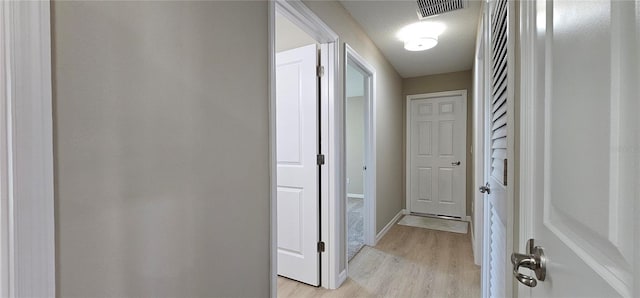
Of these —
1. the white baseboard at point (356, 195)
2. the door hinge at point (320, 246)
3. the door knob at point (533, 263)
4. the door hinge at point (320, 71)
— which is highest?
the door hinge at point (320, 71)

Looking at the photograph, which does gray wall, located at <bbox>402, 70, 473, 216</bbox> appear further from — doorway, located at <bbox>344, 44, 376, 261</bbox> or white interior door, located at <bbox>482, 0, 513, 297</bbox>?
white interior door, located at <bbox>482, 0, 513, 297</bbox>

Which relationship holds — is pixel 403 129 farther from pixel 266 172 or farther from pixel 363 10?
pixel 266 172

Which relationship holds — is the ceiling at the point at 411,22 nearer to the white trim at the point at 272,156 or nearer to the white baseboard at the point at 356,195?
the white trim at the point at 272,156

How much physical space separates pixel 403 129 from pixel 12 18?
4.30 m

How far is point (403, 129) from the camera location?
4.34 m

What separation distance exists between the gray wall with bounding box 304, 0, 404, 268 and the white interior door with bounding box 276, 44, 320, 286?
30 cm

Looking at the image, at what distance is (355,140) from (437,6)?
3831mm

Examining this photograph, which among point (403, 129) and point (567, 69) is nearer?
point (567, 69)

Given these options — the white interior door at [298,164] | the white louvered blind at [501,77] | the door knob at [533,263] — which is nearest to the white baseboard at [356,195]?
the white interior door at [298,164]

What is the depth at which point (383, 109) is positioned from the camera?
338cm

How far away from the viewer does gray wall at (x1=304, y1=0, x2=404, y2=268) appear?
211 cm

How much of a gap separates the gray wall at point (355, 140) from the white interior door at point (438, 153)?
5.08ft

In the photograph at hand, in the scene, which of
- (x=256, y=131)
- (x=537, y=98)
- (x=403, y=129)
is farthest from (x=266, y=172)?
(x=403, y=129)

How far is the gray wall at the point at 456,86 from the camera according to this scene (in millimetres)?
3848
